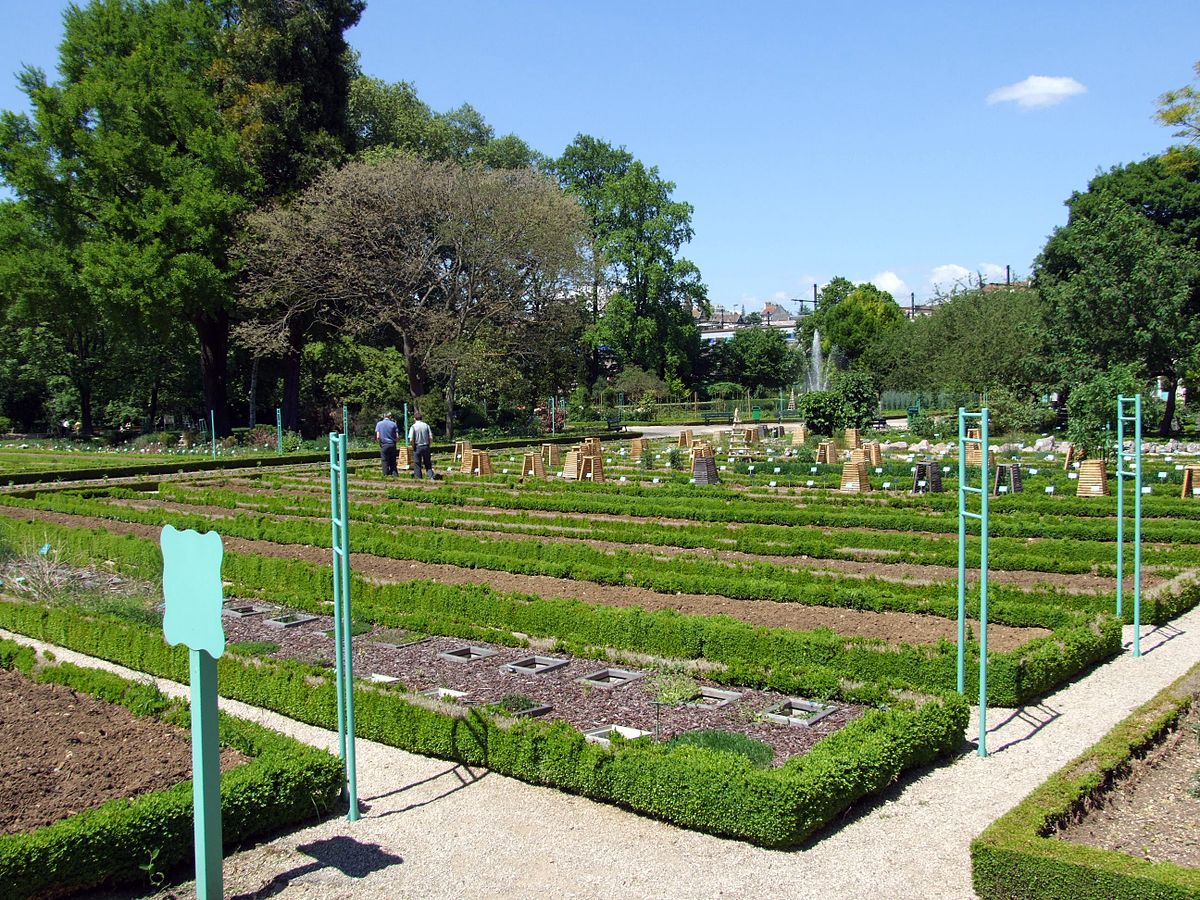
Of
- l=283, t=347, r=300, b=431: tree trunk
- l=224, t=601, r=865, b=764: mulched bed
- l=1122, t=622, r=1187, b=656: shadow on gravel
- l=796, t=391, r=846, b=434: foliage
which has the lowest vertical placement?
l=1122, t=622, r=1187, b=656: shadow on gravel

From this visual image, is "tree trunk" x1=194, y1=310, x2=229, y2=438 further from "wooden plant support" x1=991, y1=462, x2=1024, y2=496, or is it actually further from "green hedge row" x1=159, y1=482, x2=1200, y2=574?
"wooden plant support" x1=991, y1=462, x2=1024, y2=496

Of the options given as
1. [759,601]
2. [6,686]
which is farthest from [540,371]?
[6,686]

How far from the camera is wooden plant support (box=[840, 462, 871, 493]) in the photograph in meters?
19.9

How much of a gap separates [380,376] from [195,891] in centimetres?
3807

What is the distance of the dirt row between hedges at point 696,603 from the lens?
30.8ft

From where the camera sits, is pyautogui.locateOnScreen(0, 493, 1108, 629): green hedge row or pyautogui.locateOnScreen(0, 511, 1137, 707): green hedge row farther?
pyautogui.locateOnScreen(0, 493, 1108, 629): green hedge row

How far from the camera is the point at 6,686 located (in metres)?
7.86

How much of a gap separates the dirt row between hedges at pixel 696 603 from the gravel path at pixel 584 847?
2.43 meters

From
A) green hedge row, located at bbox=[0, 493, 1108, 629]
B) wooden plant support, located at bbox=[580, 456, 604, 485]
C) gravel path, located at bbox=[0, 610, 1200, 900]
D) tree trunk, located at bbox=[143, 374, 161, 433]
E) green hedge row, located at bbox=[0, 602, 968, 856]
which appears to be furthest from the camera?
tree trunk, located at bbox=[143, 374, 161, 433]

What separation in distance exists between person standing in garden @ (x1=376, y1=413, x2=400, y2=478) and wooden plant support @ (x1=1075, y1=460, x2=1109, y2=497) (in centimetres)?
1392

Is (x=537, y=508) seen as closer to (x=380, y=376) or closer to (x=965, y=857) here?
(x=965, y=857)

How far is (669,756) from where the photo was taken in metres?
5.95

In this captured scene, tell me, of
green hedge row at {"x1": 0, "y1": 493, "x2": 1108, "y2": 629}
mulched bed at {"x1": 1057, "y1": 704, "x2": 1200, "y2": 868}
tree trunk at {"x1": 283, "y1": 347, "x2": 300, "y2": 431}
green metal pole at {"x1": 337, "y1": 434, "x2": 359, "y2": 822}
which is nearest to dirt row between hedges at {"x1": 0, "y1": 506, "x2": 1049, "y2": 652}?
green hedge row at {"x1": 0, "y1": 493, "x2": 1108, "y2": 629}

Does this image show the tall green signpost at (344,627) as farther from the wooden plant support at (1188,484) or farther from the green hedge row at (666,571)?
the wooden plant support at (1188,484)
